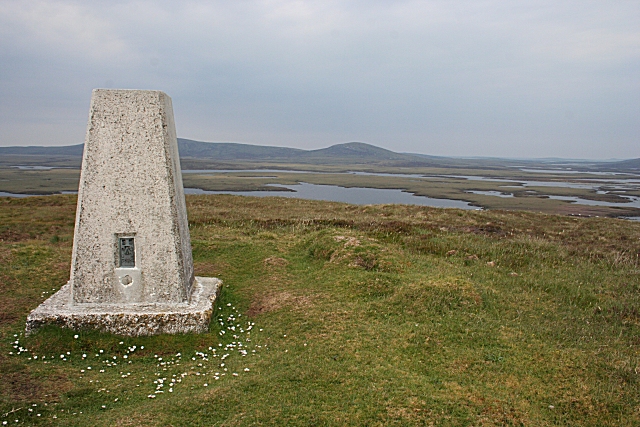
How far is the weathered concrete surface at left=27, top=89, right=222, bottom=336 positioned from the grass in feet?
2.82

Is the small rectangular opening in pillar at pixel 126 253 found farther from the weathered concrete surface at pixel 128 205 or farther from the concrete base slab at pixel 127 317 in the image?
the concrete base slab at pixel 127 317

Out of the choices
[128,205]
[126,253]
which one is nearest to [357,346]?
[126,253]

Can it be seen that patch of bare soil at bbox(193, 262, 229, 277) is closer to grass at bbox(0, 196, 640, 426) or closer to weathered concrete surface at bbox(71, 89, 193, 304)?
grass at bbox(0, 196, 640, 426)

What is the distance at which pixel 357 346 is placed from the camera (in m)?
9.09

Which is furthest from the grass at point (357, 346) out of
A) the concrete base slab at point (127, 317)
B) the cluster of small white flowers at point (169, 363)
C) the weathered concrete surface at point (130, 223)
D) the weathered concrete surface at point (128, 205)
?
the weathered concrete surface at point (128, 205)

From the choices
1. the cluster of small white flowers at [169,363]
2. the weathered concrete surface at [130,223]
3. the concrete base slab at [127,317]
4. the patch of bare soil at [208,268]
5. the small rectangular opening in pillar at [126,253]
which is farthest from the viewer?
the patch of bare soil at [208,268]

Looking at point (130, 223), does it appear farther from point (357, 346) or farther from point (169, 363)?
point (357, 346)

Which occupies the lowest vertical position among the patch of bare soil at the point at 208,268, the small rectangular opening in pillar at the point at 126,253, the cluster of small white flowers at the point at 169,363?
the cluster of small white flowers at the point at 169,363

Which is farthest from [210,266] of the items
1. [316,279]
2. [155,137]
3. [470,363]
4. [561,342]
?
[561,342]

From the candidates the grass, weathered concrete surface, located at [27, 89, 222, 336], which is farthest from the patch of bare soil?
weathered concrete surface, located at [27, 89, 222, 336]

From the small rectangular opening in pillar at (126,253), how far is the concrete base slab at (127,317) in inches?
39.1

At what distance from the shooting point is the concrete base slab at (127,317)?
9.23 metres

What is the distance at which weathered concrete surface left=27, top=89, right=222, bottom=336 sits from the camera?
9609 mm

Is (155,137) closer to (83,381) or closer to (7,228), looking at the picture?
(83,381)
